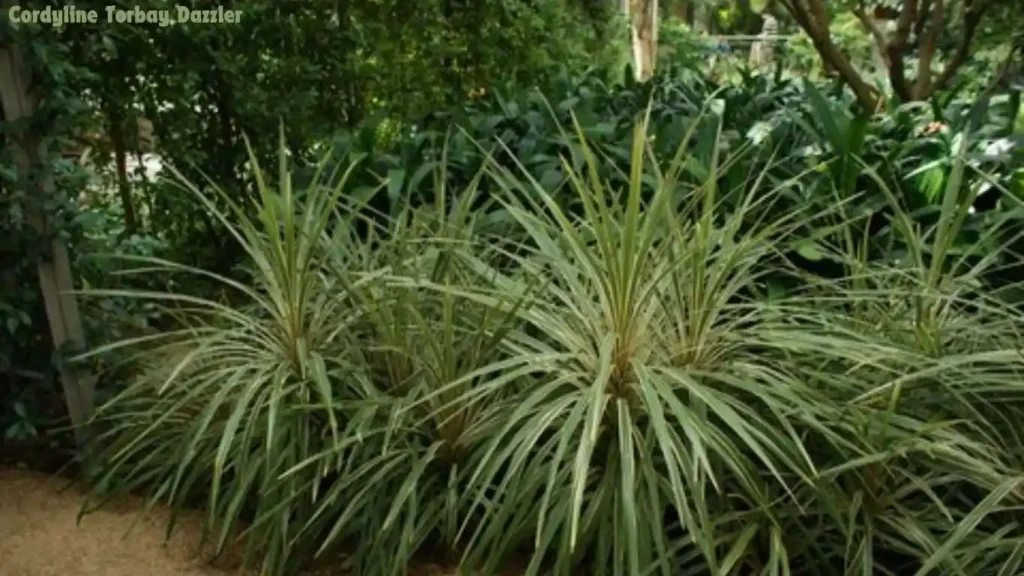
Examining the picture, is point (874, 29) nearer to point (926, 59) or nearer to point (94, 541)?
point (926, 59)

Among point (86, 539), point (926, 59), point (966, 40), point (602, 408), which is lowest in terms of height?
point (86, 539)

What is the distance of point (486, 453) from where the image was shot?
6.68 ft

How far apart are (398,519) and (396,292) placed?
1.64 ft

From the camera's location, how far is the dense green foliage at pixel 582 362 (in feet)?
6.48

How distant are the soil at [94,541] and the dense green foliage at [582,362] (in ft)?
0.22

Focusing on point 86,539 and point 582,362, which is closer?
point 582,362

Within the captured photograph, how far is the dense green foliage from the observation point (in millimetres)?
1974

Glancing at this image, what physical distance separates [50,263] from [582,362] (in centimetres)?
138

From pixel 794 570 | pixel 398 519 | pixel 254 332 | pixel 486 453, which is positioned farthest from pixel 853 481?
pixel 254 332

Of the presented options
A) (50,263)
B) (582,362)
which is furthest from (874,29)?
(50,263)

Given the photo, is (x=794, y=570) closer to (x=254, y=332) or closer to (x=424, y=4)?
(x=254, y=332)

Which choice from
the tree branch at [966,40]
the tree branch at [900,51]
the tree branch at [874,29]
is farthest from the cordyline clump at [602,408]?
the tree branch at [874,29]

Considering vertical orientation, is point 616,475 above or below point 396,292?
below

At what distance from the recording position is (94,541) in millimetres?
2426
